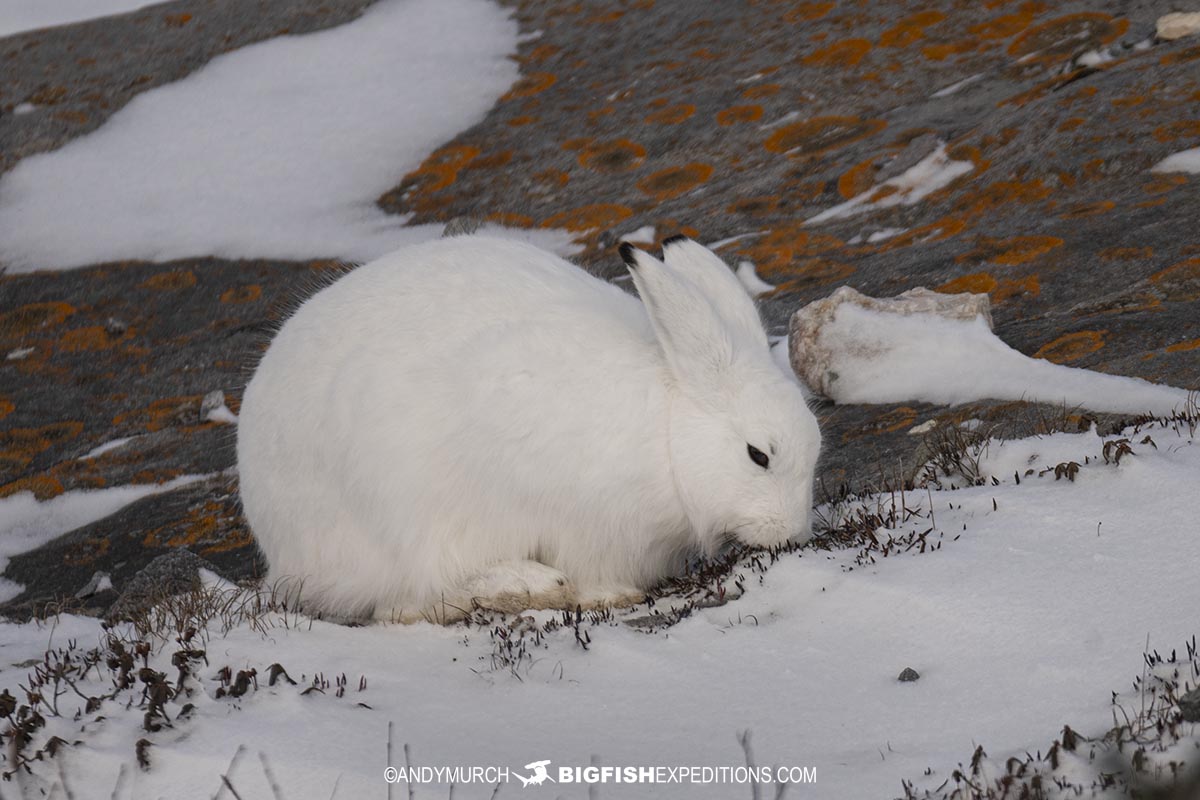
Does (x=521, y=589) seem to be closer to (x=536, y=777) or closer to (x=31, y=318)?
(x=536, y=777)

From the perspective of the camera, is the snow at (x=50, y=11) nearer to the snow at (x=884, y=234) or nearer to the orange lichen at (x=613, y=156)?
the orange lichen at (x=613, y=156)

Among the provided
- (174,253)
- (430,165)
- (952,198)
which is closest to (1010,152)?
(952,198)

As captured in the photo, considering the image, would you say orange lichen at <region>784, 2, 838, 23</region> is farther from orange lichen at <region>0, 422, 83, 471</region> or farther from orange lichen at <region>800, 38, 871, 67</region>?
orange lichen at <region>0, 422, 83, 471</region>

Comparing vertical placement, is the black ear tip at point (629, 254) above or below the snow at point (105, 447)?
above

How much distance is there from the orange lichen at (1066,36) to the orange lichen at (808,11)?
3827mm

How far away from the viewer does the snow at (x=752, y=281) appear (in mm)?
12578

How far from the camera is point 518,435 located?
5.73 metres

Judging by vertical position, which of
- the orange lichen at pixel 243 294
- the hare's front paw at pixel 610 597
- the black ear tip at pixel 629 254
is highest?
the black ear tip at pixel 629 254

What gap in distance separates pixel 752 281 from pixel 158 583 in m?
7.22

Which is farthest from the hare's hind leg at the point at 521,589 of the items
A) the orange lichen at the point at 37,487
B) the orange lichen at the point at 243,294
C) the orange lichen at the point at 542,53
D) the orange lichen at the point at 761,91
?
the orange lichen at the point at 542,53

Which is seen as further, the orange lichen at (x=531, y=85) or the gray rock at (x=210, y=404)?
the orange lichen at (x=531, y=85)

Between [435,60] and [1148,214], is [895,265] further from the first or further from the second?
[435,60]

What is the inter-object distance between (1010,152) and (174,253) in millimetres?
12451

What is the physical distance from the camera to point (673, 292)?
5605 millimetres
